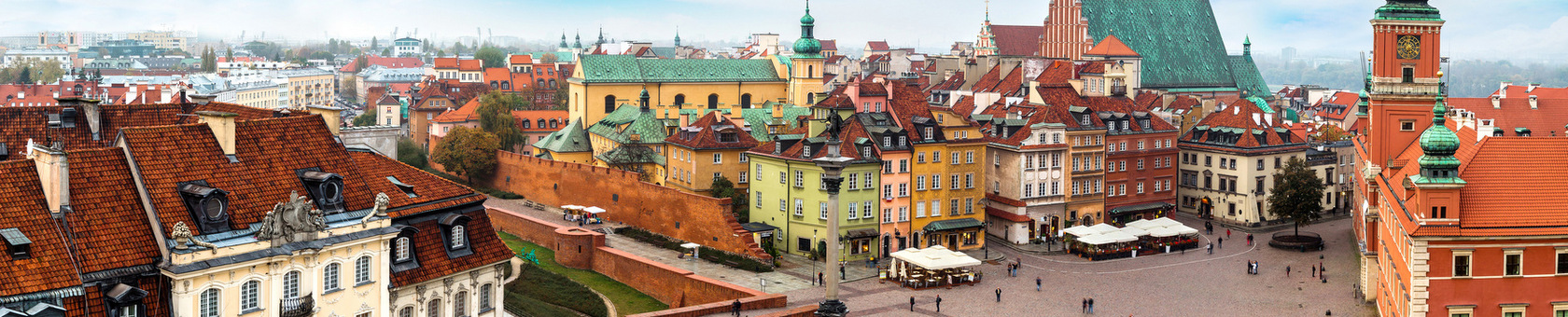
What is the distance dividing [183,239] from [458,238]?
326 inches

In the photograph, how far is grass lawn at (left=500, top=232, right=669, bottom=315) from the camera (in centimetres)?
5547

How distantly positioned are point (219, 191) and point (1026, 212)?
44963 millimetres

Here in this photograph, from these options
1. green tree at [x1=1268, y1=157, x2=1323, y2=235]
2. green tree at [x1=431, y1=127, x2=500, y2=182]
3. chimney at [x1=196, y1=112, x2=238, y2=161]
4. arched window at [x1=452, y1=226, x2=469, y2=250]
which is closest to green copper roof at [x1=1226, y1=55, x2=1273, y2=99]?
green tree at [x1=1268, y1=157, x2=1323, y2=235]

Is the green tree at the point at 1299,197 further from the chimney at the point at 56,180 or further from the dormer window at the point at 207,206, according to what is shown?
the chimney at the point at 56,180

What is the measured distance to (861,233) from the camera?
64.6 meters

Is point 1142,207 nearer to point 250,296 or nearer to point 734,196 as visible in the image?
point 734,196

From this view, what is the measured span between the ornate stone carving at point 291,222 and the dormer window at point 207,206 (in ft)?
2.68

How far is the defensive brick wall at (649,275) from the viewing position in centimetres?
5094

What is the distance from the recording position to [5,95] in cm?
12375

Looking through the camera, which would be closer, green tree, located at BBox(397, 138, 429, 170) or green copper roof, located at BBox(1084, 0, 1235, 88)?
green tree, located at BBox(397, 138, 429, 170)

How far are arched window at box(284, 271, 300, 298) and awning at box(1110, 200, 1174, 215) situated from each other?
5017cm

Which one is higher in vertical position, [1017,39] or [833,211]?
[1017,39]

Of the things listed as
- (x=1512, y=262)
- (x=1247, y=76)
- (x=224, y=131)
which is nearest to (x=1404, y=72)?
(x=1512, y=262)

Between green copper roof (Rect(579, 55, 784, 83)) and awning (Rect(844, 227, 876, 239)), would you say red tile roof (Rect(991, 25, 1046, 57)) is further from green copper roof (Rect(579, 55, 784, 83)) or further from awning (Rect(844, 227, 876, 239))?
awning (Rect(844, 227, 876, 239))
